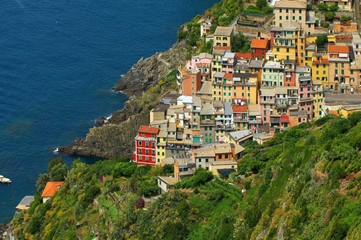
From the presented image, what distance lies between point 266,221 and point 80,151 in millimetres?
46474

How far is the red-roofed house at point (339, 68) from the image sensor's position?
298 ft

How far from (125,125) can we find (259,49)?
17370mm

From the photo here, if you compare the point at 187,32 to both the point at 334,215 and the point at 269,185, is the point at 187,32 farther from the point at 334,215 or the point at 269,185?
the point at 334,215

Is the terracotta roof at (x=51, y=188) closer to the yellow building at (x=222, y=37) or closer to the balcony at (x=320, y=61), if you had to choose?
the yellow building at (x=222, y=37)

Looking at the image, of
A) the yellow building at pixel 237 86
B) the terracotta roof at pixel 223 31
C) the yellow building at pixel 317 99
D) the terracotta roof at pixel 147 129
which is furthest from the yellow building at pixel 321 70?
the terracotta roof at pixel 147 129

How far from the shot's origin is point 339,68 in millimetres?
91125

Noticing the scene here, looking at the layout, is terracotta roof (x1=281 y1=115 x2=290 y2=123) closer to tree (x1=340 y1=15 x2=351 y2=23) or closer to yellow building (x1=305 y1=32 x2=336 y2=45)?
yellow building (x1=305 y1=32 x2=336 y2=45)

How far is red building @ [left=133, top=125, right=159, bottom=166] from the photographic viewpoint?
90438 millimetres

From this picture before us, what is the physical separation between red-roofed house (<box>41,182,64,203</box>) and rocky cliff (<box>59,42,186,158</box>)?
10429mm

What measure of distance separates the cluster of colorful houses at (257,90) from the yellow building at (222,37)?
Result: 2.00 m

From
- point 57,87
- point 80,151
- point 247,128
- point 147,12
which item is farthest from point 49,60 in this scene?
point 247,128

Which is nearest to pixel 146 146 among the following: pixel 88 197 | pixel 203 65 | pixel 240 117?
pixel 240 117

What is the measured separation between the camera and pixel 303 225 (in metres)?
56.2

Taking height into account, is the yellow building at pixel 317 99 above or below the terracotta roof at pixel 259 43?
below
